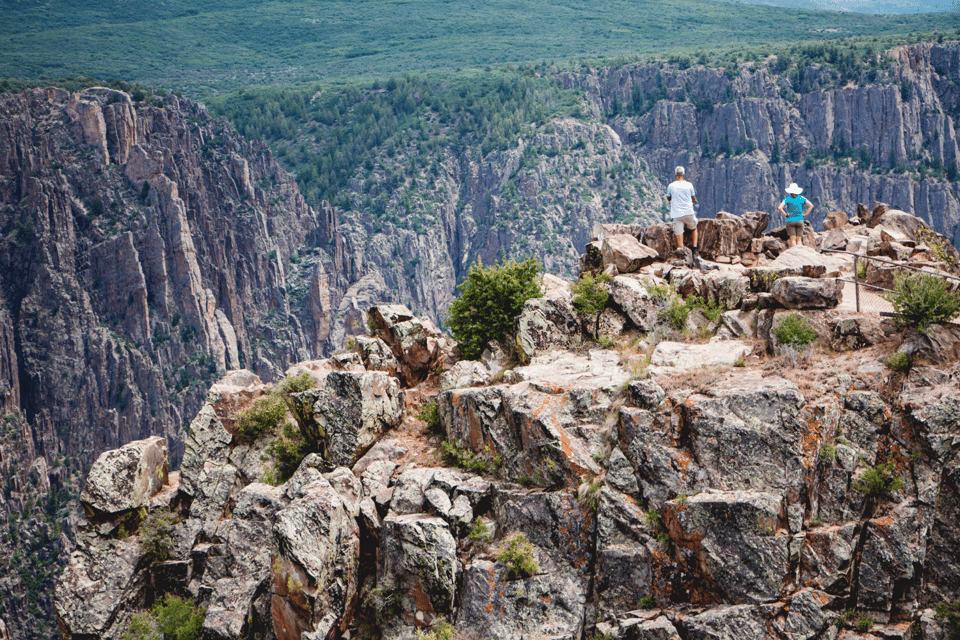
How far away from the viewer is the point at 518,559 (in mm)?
20672

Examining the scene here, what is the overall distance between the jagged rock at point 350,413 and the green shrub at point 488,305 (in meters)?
3.77

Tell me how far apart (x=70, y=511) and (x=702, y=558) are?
11719cm

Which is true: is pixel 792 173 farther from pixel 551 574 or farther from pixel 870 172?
pixel 551 574

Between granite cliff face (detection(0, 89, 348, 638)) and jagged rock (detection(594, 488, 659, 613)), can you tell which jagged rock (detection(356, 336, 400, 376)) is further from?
granite cliff face (detection(0, 89, 348, 638))

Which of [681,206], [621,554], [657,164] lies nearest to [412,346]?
[681,206]

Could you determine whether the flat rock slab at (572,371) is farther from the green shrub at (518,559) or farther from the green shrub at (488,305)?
the green shrub at (518,559)

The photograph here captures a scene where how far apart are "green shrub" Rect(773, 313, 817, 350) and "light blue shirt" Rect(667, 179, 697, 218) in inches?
309

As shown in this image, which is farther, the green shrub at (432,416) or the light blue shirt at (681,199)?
the light blue shirt at (681,199)

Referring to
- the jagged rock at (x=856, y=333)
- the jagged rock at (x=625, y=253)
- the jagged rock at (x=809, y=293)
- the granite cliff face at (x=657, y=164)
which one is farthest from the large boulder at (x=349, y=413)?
the granite cliff face at (x=657, y=164)

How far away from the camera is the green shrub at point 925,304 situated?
67.5 ft

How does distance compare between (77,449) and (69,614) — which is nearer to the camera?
(69,614)

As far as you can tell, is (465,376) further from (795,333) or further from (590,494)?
(795,333)

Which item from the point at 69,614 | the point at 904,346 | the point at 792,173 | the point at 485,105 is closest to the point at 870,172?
the point at 792,173

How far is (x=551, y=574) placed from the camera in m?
20.6
